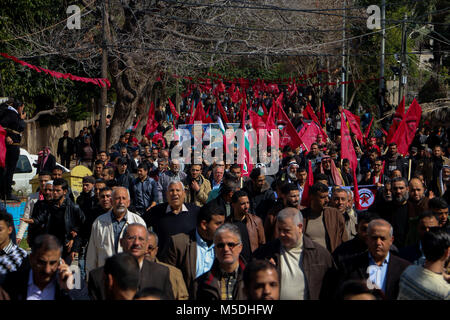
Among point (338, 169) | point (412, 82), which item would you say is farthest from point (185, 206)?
point (412, 82)

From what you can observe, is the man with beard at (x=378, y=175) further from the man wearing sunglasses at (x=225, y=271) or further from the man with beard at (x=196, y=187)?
the man wearing sunglasses at (x=225, y=271)

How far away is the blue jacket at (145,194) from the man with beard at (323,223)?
12.5 ft

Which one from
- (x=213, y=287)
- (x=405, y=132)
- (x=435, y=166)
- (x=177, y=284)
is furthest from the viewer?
(x=405, y=132)

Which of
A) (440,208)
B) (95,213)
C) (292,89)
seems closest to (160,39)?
(292,89)

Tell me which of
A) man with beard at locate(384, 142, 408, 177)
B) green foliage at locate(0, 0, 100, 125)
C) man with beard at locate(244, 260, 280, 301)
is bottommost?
man with beard at locate(244, 260, 280, 301)

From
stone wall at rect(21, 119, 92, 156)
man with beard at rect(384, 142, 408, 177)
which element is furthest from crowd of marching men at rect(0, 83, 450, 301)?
stone wall at rect(21, 119, 92, 156)

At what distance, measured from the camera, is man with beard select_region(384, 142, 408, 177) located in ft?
40.3

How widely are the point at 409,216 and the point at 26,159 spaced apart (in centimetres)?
1083

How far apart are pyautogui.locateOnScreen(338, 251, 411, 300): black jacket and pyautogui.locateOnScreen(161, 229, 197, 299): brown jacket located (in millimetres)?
1222

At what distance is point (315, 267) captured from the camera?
4.78 metres

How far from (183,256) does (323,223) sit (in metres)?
1.79

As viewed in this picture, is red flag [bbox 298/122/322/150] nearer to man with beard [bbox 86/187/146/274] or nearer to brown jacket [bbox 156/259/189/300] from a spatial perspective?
man with beard [bbox 86/187/146/274]

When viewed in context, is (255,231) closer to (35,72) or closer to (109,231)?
(109,231)
